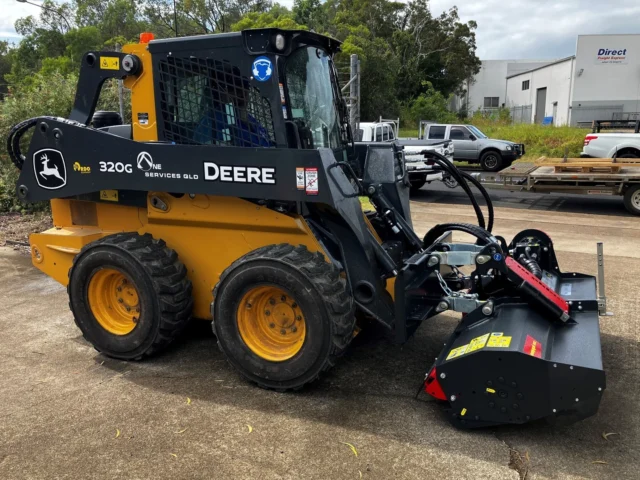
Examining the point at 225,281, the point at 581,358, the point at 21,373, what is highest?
the point at 225,281

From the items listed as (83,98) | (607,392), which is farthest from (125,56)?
(607,392)

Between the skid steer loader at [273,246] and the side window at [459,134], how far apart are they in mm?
15462

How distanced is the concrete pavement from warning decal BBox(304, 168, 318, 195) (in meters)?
1.47

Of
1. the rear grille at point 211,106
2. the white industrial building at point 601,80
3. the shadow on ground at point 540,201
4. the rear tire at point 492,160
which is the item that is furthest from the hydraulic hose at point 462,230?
the white industrial building at point 601,80

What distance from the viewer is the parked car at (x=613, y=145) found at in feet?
48.9

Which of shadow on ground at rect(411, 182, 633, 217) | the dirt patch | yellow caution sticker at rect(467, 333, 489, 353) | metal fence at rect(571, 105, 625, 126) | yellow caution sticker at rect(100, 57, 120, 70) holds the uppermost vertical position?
yellow caution sticker at rect(100, 57, 120, 70)

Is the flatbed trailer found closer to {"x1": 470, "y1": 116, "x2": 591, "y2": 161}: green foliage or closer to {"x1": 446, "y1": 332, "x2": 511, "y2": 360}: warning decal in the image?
{"x1": 446, "y1": 332, "x2": 511, "y2": 360}: warning decal

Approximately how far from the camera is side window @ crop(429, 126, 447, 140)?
19.8 m

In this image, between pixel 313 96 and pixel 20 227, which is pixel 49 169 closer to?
pixel 313 96

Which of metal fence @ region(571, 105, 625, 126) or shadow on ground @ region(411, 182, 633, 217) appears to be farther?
metal fence @ region(571, 105, 625, 126)

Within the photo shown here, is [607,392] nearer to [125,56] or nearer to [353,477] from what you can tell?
[353,477]

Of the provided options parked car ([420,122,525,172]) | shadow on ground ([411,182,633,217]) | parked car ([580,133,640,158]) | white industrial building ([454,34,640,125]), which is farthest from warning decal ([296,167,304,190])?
white industrial building ([454,34,640,125])

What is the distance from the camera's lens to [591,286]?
4.53m

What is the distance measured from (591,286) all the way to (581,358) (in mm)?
1453
